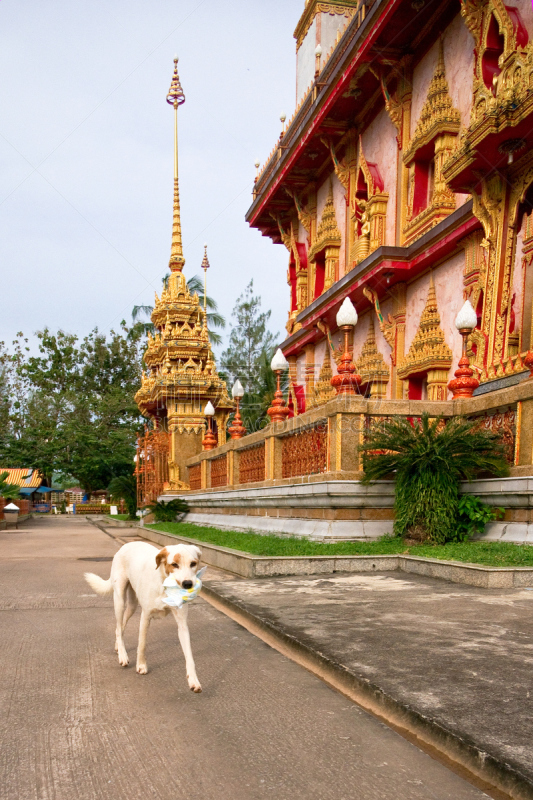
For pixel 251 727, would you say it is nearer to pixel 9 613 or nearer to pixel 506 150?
pixel 9 613

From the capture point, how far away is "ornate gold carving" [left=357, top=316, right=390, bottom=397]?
1667cm

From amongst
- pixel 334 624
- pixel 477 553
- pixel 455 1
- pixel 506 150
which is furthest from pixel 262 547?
pixel 455 1

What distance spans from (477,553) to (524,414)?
1.71 meters

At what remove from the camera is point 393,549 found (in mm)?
9148

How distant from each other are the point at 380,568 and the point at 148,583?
476cm

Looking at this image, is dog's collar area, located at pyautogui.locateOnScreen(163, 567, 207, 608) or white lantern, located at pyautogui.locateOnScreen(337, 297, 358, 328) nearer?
dog's collar area, located at pyautogui.locateOnScreen(163, 567, 207, 608)

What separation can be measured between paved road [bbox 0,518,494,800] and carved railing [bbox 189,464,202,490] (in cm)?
1547

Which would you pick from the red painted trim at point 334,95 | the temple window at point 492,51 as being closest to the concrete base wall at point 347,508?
the temple window at point 492,51

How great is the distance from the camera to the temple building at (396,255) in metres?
10.0

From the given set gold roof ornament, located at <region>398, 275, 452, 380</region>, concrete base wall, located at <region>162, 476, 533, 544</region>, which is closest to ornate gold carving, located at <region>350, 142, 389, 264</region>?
gold roof ornament, located at <region>398, 275, 452, 380</region>

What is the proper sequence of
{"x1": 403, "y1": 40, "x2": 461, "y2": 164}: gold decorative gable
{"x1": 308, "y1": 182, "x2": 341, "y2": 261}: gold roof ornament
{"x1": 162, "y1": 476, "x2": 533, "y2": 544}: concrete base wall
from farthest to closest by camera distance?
{"x1": 308, "y1": 182, "x2": 341, "y2": 261}: gold roof ornament → {"x1": 403, "y1": 40, "x2": 461, "y2": 164}: gold decorative gable → {"x1": 162, "y1": 476, "x2": 533, "y2": 544}: concrete base wall

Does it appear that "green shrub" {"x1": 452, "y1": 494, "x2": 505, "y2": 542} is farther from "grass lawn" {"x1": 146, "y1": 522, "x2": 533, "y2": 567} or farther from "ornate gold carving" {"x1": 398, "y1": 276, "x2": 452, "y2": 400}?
"ornate gold carving" {"x1": 398, "y1": 276, "x2": 452, "y2": 400}

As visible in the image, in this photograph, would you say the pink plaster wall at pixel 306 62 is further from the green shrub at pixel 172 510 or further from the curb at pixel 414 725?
the curb at pixel 414 725

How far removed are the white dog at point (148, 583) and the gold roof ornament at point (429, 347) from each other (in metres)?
9.98
